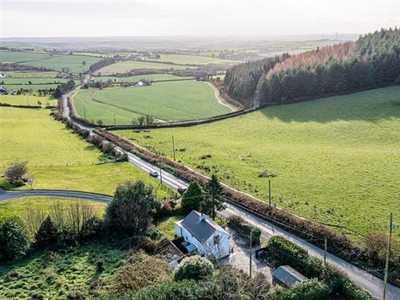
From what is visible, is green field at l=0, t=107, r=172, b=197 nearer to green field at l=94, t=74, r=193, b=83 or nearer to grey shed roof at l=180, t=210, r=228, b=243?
grey shed roof at l=180, t=210, r=228, b=243

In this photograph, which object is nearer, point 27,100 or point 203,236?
point 203,236

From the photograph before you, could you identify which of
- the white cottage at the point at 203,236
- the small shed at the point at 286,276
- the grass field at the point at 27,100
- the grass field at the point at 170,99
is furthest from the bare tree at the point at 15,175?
the grass field at the point at 27,100

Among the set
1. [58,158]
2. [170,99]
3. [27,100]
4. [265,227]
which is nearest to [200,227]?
[265,227]

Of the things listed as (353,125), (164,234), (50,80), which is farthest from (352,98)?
(50,80)

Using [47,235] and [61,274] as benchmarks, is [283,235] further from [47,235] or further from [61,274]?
[47,235]

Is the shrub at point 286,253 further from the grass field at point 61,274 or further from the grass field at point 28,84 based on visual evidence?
the grass field at point 28,84

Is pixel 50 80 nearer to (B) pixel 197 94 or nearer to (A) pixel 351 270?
(B) pixel 197 94
